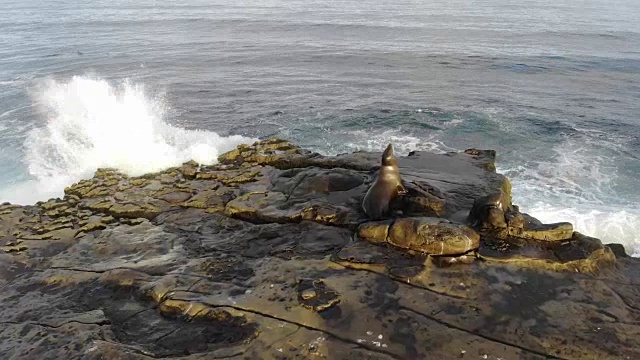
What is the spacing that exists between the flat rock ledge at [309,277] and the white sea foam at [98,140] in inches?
148

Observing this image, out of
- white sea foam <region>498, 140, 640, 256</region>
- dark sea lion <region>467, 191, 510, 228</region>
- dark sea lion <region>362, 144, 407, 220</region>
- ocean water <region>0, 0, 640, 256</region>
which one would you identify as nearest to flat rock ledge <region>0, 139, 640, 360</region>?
dark sea lion <region>467, 191, 510, 228</region>

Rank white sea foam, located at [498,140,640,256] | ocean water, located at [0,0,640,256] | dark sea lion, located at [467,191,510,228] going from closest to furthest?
1. dark sea lion, located at [467,191,510,228]
2. white sea foam, located at [498,140,640,256]
3. ocean water, located at [0,0,640,256]

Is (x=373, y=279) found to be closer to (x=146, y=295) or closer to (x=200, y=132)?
(x=146, y=295)

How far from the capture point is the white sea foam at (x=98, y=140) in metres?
13.9

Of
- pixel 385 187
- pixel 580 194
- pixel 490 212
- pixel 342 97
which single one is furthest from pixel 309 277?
pixel 342 97

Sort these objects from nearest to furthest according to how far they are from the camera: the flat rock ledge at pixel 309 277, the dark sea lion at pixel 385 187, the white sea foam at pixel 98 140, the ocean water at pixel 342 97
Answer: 1. the flat rock ledge at pixel 309 277
2. the dark sea lion at pixel 385 187
3. the white sea foam at pixel 98 140
4. the ocean water at pixel 342 97

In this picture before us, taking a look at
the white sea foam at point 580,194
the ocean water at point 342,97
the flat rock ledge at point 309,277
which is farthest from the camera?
the ocean water at point 342,97

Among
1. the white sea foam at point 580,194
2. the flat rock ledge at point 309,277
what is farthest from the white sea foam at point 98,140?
the white sea foam at point 580,194

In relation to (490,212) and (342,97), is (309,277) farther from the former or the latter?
(342,97)

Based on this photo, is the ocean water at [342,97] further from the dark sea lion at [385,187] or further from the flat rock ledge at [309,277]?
the dark sea lion at [385,187]

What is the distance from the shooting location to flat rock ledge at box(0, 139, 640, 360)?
589 centimetres

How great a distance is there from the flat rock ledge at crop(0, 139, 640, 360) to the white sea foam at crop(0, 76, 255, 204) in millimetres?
3751

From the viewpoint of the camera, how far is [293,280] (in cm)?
700

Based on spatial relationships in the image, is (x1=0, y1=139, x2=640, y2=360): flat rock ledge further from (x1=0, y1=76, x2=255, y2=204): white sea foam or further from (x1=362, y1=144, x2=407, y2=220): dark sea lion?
(x1=0, y1=76, x2=255, y2=204): white sea foam
